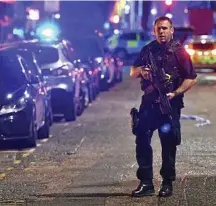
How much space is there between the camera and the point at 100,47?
2486 cm

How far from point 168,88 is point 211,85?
19738mm

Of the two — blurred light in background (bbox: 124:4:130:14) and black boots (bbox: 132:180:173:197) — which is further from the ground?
black boots (bbox: 132:180:173:197)

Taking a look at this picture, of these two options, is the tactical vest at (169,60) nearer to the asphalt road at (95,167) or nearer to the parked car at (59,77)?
the asphalt road at (95,167)

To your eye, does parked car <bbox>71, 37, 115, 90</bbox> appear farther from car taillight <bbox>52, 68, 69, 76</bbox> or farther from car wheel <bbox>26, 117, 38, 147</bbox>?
car wheel <bbox>26, 117, 38, 147</bbox>

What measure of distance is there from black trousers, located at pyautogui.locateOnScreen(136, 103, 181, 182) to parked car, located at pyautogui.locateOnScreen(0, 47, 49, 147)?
13.0 ft

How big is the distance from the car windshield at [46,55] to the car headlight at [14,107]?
14.5ft

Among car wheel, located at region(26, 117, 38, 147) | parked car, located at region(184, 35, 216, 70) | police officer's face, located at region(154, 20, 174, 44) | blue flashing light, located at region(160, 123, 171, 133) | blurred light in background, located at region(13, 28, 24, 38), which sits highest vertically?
police officer's face, located at region(154, 20, 174, 44)

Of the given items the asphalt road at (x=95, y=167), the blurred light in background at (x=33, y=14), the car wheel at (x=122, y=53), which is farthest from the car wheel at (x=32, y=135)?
the car wheel at (x=122, y=53)

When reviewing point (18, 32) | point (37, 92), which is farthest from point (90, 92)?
point (18, 32)

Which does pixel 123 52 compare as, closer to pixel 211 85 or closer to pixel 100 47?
pixel 211 85

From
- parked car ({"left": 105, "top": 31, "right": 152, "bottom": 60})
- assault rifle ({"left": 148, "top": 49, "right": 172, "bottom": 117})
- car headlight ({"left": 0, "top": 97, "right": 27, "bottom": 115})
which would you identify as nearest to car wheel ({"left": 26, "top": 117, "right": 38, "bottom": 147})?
car headlight ({"left": 0, "top": 97, "right": 27, "bottom": 115})

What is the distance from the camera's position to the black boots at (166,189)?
859cm

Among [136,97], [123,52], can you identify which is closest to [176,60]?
[136,97]

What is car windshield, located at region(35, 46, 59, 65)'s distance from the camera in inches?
660
